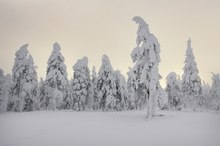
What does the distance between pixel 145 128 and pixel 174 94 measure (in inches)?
1884

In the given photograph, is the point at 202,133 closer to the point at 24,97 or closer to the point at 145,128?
the point at 145,128

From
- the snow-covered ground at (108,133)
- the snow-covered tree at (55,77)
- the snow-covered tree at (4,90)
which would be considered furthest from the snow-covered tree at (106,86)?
→ the snow-covered tree at (4,90)

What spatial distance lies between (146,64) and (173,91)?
39657 mm

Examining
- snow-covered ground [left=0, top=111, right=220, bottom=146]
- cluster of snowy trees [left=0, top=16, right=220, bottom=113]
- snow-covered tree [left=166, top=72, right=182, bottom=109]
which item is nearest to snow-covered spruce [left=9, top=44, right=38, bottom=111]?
cluster of snowy trees [left=0, top=16, right=220, bottom=113]

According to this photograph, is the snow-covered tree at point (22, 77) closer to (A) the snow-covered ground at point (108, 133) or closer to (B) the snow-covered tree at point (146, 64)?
(A) the snow-covered ground at point (108, 133)

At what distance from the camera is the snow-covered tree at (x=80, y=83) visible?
56.9m

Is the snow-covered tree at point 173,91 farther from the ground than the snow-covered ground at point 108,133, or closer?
farther from the ground

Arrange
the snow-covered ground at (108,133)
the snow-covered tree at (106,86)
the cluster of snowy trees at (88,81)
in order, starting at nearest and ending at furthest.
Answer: the snow-covered ground at (108,133) < the cluster of snowy trees at (88,81) < the snow-covered tree at (106,86)

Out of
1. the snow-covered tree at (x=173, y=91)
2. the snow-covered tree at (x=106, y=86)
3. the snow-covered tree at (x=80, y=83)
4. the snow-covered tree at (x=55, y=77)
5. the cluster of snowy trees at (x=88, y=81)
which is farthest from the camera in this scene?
the snow-covered tree at (x=173, y=91)

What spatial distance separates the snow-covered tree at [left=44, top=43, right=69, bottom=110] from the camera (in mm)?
51969

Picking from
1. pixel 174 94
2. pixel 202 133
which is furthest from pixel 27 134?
pixel 174 94

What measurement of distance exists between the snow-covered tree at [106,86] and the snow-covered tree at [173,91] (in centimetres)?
2097

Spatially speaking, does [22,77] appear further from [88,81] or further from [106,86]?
[106,86]

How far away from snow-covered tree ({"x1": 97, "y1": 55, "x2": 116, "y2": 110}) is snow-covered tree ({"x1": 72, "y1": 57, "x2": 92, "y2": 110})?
3.13 m
